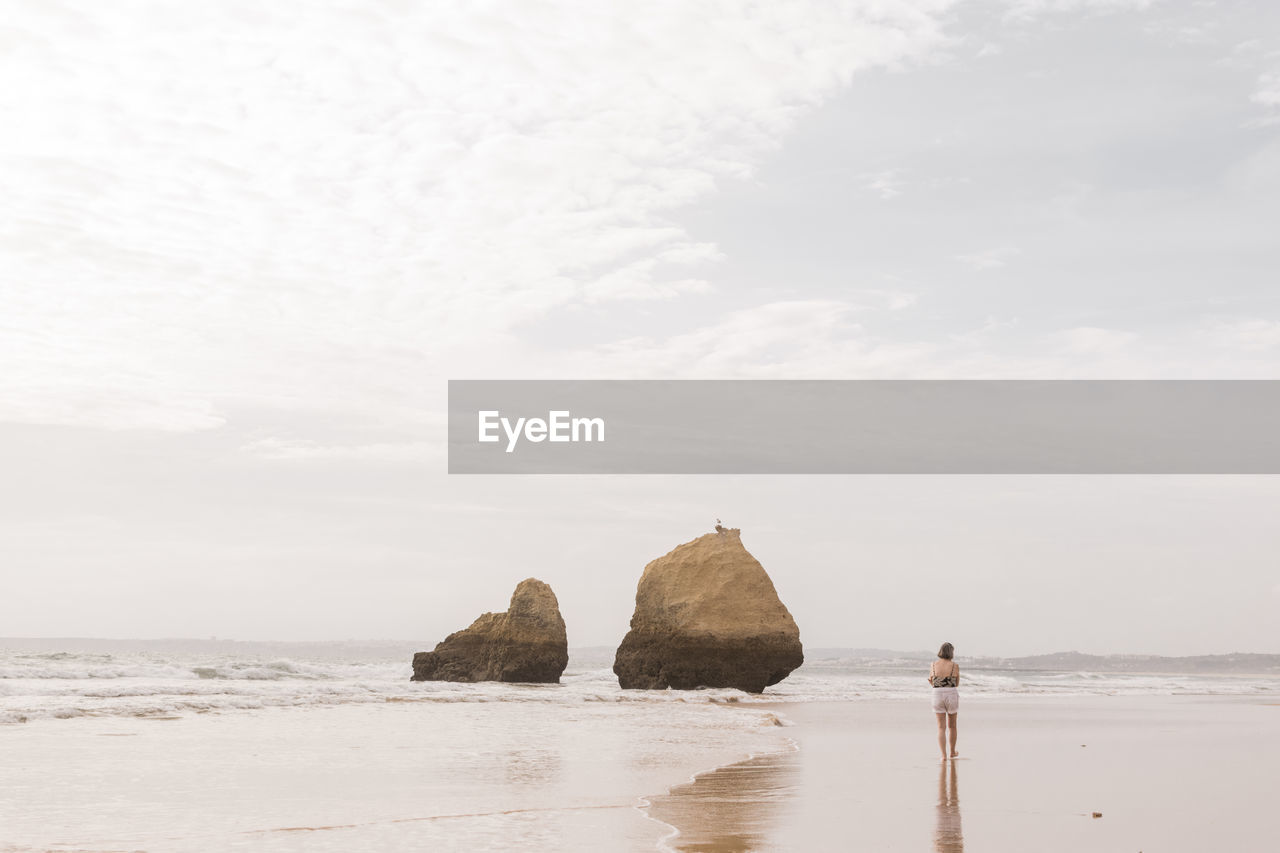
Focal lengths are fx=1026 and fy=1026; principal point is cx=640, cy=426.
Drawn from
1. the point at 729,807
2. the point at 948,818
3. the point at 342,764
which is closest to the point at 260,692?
the point at 342,764

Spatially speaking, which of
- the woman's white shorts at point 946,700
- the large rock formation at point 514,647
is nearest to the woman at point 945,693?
the woman's white shorts at point 946,700

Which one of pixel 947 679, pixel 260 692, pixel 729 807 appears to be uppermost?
pixel 947 679

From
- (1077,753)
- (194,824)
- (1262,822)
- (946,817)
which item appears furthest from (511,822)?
(1077,753)

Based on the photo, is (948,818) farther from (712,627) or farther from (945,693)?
(712,627)

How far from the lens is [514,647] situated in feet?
111

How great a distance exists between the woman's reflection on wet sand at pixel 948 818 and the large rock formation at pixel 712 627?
19940 mm

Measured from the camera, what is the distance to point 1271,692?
4459 centimetres

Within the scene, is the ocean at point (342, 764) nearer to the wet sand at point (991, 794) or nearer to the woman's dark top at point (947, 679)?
the wet sand at point (991, 794)

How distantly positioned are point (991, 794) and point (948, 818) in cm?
174

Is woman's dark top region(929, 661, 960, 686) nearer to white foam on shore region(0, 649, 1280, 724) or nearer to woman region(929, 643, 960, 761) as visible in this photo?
woman region(929, 643, 960, 761)

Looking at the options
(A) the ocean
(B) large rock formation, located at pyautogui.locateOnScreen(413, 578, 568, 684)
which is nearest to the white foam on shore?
(A) the ocean

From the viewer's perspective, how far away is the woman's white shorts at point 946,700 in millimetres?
13570

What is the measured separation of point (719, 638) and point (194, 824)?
2453 cm

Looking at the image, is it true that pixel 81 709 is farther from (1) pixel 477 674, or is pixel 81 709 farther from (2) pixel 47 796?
(1) pixel 477 674
